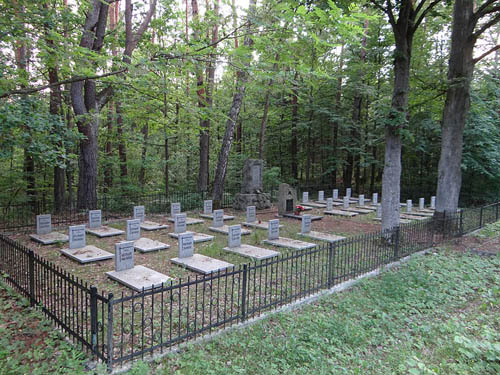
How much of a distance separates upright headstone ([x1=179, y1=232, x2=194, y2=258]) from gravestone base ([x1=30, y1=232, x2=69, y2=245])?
3.98 meters

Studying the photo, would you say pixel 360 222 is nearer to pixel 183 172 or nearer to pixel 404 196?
pixel 404 196

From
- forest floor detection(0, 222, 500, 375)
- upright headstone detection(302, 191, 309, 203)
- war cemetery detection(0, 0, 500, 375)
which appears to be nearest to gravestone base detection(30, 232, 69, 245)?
war cemetery detection(0, 0, 500, 375)

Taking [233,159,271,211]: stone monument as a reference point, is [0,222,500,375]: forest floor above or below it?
below

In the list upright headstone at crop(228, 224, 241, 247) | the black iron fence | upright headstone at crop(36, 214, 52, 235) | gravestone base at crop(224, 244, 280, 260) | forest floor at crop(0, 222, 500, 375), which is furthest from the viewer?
upright headstone at crop(36, 214, 52, 235)

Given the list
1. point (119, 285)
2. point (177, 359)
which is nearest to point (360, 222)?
point (119, 285)

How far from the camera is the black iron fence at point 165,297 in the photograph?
376 cm

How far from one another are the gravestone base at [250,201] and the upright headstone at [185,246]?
8.08 metres

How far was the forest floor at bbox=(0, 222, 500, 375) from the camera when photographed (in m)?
3.65

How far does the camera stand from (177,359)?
3740 millimetres

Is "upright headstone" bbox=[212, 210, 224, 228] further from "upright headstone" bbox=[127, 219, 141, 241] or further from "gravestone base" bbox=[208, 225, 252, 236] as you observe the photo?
"upright headstone" bbox=[127, 219, 141, 241]

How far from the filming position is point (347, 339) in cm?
443

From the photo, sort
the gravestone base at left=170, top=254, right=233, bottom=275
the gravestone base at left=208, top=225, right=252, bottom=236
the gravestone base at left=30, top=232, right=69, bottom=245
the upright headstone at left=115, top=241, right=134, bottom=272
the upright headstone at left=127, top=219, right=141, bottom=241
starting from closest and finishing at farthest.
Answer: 1. the upright headstone at left=115, top=241, right=134, bottom=272
2. the gravestone base at left=170, top=254, right=233, bottom=275
3. the gravestone base at left=30, top=232, right=69, bottom=245
4. the upright headstone at left=127, top=219, right=141, bottom=241
5. the gravestone base at left=208, top=225, right=252, bottom=236

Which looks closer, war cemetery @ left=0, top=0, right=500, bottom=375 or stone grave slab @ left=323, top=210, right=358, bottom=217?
war cemetery @ left=0, top=0, right=500, bottom=375

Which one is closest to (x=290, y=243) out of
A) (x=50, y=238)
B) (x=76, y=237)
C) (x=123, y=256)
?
(x=123, y=256)
